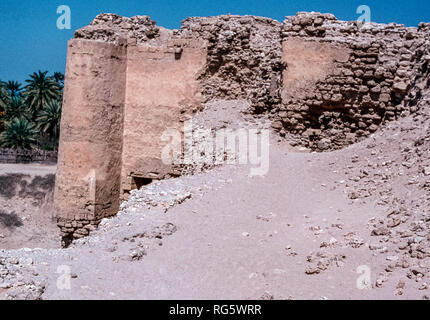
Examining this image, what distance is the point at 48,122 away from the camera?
32.8 meters

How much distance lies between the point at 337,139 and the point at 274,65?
2338 mm

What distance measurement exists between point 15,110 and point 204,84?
27.2m

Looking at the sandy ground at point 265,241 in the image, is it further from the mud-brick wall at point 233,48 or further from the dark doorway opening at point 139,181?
the mud-brick wall at point 233,48

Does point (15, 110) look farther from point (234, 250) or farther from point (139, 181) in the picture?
point (234, 250)

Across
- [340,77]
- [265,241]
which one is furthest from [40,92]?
[265,241]

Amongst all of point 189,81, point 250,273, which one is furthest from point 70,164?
point 250,273

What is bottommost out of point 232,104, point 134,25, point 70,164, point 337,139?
point 70,164

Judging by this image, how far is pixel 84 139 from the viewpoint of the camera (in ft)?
34.9

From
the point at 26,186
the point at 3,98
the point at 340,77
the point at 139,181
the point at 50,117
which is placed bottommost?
the point at 26,186

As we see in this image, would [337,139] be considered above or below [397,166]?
above

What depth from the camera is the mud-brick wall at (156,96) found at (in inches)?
445
